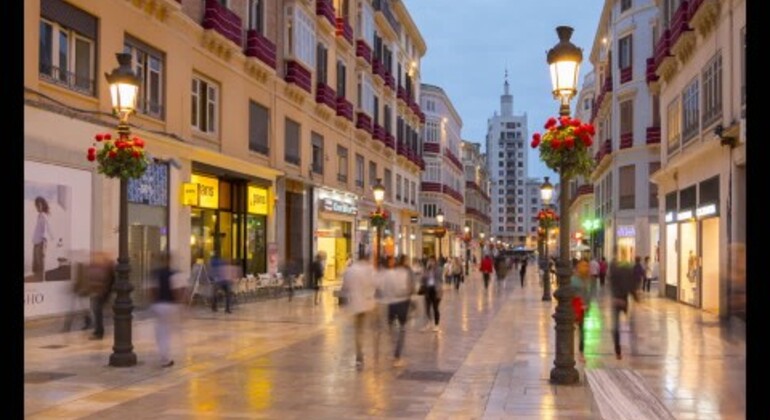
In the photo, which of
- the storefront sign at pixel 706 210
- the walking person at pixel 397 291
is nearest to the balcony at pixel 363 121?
the storefront sign at pixel 706 210

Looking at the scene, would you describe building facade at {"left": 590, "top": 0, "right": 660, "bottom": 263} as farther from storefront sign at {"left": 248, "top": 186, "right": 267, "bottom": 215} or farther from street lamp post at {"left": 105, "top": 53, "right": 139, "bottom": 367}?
street lamp post at {"left": 105, "top": 53, "right": 139, "bottom": 367}

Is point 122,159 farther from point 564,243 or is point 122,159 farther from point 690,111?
point 690,111

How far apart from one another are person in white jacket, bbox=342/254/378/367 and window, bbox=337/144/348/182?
29.5m

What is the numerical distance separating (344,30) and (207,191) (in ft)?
58.1

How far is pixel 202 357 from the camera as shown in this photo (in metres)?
14.5

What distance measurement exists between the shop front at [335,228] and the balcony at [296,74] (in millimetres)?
5213

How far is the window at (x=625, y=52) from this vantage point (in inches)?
1925

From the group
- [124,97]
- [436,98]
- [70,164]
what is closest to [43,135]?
[70,164]

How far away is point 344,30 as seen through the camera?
42.9 metres

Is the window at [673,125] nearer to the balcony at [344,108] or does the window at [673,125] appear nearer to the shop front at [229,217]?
the shop front at [229,217]

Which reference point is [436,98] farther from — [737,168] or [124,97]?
[124,97]

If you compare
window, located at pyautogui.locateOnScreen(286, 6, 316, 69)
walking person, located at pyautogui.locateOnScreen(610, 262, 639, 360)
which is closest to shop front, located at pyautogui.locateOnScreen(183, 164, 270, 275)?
window, located at pyautogui.locateOnScreen(286, 6, 316, 69)

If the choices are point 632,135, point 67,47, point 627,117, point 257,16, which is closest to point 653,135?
point 632,135

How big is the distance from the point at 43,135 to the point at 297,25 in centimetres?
1820
